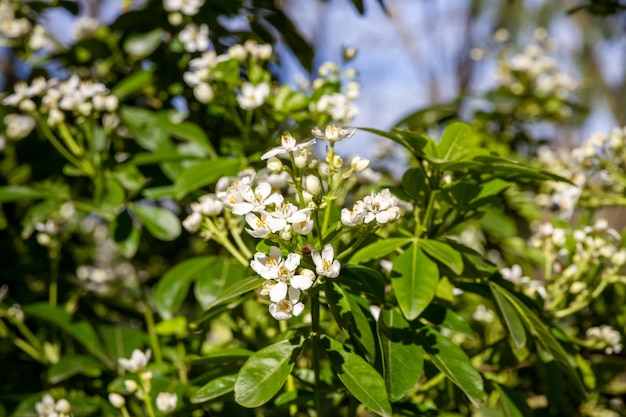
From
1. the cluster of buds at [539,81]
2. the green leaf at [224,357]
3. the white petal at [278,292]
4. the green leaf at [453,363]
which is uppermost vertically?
the white petal at [278,292]

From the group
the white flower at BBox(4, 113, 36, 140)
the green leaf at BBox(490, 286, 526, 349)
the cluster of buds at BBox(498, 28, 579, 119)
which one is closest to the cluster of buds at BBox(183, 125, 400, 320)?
the green leaf at BBox(490, 286, 526, 349)

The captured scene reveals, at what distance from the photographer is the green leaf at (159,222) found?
4.48 feet

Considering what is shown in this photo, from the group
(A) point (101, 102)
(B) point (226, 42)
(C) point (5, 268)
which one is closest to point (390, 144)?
(B) point (226, 42)

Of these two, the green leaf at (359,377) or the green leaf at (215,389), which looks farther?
the green leaf at (215,389)

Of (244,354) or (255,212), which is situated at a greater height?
(255,212)

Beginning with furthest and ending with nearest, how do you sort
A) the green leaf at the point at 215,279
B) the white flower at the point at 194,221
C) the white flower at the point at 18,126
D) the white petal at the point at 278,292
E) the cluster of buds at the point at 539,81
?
the cluster of buds at the point at 539,81, the white flower at the point at 18,126, the green leaf at the point at 215,279, the white flower at the point at 194,221, the white petal at the point at 278,292

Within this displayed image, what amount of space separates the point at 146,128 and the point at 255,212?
2.52 ft

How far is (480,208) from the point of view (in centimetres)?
107

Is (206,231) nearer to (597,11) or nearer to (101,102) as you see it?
(101,102)

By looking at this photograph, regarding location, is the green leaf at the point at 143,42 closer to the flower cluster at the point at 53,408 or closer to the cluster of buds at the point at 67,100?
the cluster of buds at the point at 67,100

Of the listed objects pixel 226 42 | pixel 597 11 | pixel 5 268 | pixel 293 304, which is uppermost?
pixel 597 11

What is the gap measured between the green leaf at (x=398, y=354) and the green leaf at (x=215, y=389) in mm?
218

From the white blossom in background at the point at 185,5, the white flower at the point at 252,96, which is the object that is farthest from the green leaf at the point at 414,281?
the white blossom in background at the point at 185,5

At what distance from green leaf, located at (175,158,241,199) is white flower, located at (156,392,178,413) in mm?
339
